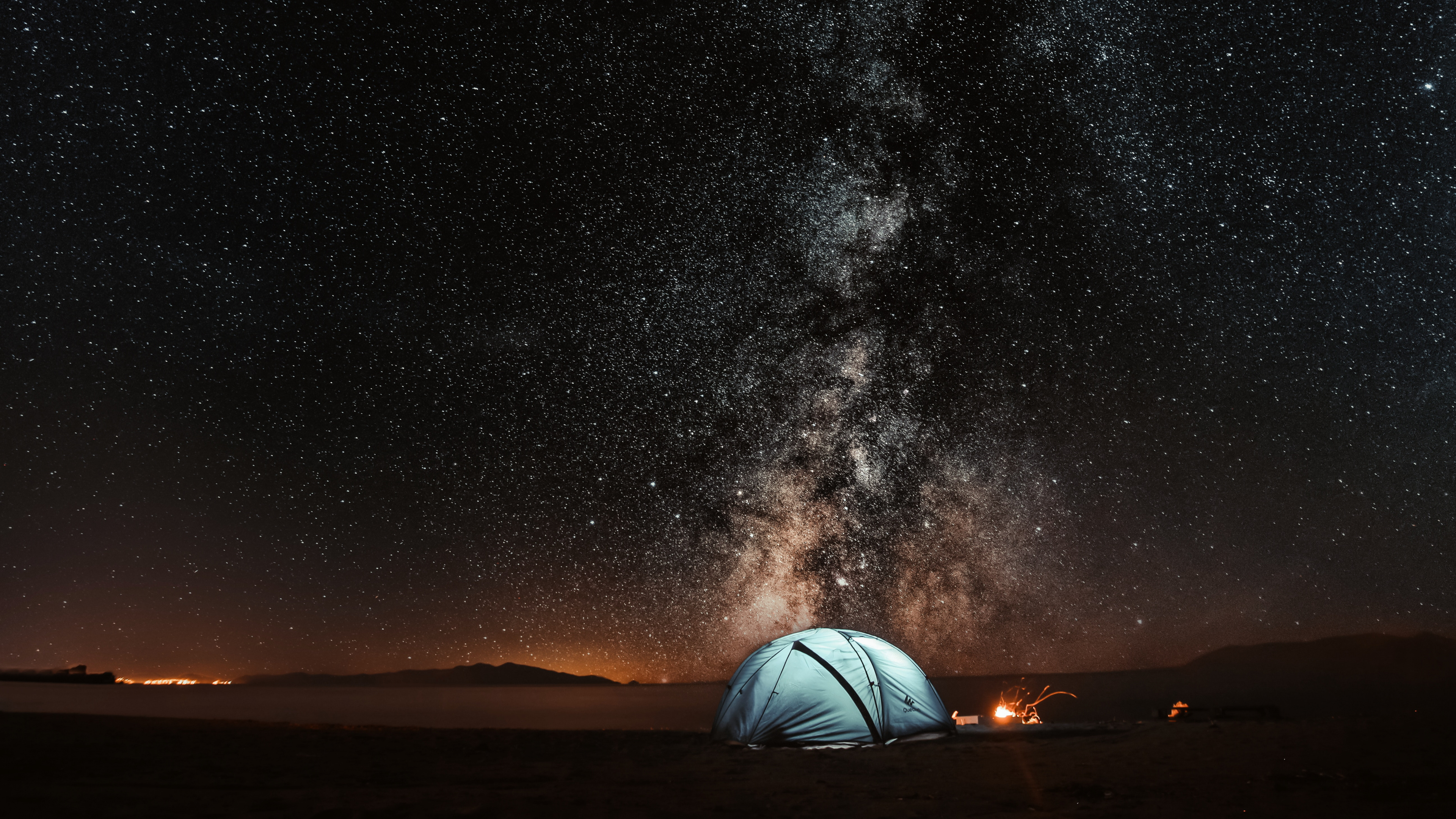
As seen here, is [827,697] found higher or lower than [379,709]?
higher

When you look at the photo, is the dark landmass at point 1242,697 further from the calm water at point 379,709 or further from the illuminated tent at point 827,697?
the calm water at point 379,709

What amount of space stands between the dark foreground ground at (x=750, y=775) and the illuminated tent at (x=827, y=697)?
24.9 inches

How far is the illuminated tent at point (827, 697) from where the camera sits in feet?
36.2

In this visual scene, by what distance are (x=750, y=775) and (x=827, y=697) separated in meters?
3.10

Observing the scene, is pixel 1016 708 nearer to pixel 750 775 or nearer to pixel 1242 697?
pixel 750 775

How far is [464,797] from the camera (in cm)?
684

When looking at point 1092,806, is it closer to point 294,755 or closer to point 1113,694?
point 294,755

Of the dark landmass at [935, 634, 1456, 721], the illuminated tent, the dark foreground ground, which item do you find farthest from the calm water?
the dark landmass at [935, 634, 1456, 721]

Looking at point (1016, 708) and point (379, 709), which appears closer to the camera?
point (1016, 708)

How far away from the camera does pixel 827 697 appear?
36.9 ft

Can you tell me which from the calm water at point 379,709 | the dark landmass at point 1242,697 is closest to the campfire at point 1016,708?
the dark landmass at point 1242,697

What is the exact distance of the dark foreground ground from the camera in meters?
6.09

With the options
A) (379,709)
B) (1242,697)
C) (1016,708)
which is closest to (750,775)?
(1016,708)

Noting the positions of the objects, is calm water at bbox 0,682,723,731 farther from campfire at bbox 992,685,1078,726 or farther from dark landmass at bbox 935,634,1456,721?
dark landmass at bbox 935,634,1456,721
